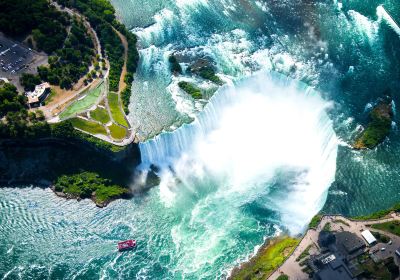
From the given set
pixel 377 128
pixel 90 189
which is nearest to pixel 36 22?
pixel 90 189

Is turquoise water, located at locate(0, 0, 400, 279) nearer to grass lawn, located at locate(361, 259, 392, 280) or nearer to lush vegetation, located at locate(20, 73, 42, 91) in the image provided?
grass lawn, located at locate(361, 259, 392, 280)

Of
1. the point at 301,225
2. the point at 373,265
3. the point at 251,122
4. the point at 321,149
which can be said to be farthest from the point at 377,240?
the point at 251,122

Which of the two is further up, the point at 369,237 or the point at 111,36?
the point at 369,237

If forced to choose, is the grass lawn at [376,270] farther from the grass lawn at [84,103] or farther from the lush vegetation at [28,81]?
the lush vegetation at [28,81]

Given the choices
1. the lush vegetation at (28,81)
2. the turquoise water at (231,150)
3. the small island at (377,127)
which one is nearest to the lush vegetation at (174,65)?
the turquoise water at (231,150)

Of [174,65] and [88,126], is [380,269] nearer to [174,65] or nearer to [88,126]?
[88,126]
